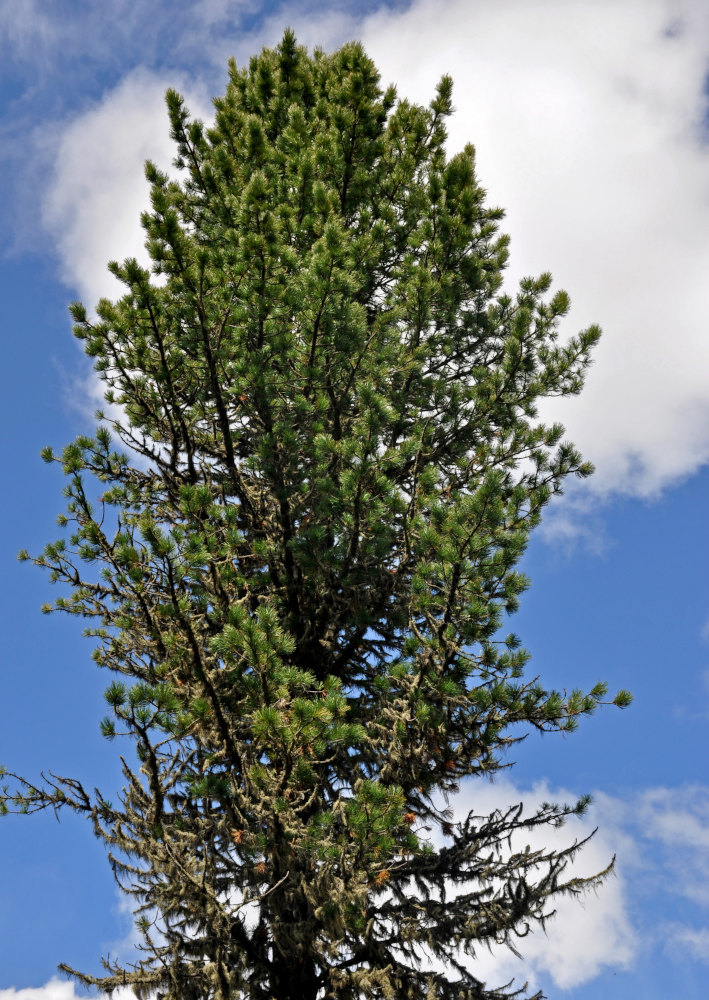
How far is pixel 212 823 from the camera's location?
6059 millimetres

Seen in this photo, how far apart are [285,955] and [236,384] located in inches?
178

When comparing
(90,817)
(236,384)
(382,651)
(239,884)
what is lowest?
(239,884)

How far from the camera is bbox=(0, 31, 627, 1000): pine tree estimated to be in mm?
5539

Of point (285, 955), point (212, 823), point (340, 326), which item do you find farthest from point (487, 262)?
point (285, 955)

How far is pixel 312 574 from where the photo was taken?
22.7ft

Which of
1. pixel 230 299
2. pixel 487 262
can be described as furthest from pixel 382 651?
pixel 487 262

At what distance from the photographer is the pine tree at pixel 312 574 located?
18.2 ft

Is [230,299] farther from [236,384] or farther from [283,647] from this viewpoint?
[283,647]

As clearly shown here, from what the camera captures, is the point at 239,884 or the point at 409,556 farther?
the point at 409,556

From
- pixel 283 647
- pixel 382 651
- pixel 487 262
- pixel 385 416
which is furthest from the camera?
pixel 487 262

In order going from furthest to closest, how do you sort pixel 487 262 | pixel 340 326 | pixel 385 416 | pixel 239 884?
1. pixel 487 262
2. pixel 340 326
3. pixel 239 884
4. pixel 385 416

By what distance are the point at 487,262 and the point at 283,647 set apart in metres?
5.56

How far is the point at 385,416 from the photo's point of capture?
5816 mm

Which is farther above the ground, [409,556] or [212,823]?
[409,556]
